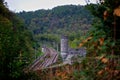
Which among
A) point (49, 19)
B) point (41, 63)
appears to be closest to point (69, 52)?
point (41, 63)

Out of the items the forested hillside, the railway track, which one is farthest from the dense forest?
the forested hillside

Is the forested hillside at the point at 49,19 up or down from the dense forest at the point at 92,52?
down

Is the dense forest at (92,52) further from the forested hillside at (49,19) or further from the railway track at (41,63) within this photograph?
the forested hillside at (49,19)

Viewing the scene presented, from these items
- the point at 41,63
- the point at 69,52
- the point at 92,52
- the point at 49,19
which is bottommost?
the point at 49,19

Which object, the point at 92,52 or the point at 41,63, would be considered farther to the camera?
the point at 41,63

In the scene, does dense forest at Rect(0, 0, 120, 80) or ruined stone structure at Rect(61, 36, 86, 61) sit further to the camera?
ruined stone structure at Rect(61, 36, 86, 61)

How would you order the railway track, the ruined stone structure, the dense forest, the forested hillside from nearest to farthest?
1. the dense forest
2. the ruined stone structure
3. the railway track
4. the forested hillside

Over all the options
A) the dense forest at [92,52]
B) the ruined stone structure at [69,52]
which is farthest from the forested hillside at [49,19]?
the dense forest at [92,52]

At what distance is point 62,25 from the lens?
114 metres

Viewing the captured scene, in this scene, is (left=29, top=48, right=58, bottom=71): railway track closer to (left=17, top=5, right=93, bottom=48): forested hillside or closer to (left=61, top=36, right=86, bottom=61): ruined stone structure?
(left=61, top=36, right=86, bottom=61): ruined stone structure

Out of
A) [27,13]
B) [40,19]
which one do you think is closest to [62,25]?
[40,19]

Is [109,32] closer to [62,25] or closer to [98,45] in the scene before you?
[98,45]

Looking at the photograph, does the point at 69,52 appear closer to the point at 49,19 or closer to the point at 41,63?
the point at 41,63

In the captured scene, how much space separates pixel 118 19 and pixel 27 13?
118523mm
